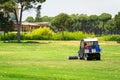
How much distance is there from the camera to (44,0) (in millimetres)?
88312

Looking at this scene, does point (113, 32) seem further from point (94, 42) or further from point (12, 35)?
point (94, 42)

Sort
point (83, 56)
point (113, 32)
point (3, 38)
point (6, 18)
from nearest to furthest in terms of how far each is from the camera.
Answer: point (83, 56) < point (6, 18) < point (3, 38) < point (113, 32)

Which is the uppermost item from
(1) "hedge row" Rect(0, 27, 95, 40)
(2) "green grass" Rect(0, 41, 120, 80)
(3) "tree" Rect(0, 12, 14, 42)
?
(3) "tree" Rect(0, 12, 14, 42)

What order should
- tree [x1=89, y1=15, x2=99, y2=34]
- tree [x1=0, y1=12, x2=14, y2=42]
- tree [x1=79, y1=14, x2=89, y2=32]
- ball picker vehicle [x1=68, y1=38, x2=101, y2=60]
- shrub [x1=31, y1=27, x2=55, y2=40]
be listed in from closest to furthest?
ball picker vehicle [x1=68, y1=38, x2=101, y2=60], tree [x1=0, y1=12, x2=14, y2=42], shrub [x1=31, y1=27, x2=55, y2=40], tree [x1=79, y1=14, x2=89, y2=32], tree [x1=89, y1=15, x2=99, y2=34]

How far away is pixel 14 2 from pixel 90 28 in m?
89.7

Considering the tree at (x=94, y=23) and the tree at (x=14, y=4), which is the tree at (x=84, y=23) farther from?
the tree at (x=14, y=4)

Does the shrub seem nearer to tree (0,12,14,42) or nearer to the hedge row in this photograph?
the hedge row

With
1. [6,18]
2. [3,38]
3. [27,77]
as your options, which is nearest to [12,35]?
[3,38]

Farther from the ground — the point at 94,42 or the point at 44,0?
the point at 44,0

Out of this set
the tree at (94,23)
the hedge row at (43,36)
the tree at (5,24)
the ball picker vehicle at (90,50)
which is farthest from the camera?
the tree at (94,23)

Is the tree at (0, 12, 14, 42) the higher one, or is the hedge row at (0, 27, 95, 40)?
the tree at (0, 12, 14, 42)

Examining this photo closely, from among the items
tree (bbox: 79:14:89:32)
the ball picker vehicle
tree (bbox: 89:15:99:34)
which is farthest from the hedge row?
tree (bbox: 89:15:99:34)

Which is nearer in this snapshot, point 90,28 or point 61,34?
point 61,34

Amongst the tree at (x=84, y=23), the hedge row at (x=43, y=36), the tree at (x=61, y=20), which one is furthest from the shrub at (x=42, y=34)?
the tree at (x=84, y=23)
